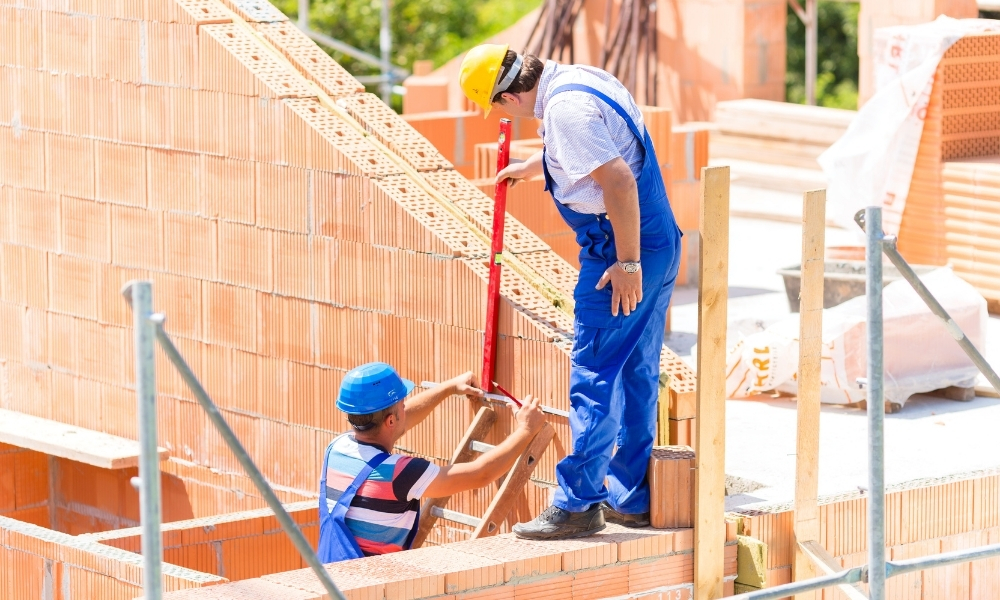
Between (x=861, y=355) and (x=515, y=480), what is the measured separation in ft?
7.88

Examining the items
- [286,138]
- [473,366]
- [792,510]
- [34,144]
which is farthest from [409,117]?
[792,510]

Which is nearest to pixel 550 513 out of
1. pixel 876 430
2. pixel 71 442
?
pixel 876 430

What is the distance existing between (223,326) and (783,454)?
2669 mm

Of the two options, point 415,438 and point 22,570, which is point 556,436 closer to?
point 415,438

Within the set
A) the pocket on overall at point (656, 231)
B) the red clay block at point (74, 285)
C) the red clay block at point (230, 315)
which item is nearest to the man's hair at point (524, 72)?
the pocket on overall at point (656, 231)

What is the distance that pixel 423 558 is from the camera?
5074 mm

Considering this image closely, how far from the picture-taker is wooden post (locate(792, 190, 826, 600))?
17.0ft

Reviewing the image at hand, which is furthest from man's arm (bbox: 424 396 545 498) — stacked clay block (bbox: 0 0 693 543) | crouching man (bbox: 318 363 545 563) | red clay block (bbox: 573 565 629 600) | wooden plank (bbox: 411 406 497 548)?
wooden plank (bbox: 411 406 497 548)

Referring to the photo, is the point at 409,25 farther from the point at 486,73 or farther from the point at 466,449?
the point at 486,73

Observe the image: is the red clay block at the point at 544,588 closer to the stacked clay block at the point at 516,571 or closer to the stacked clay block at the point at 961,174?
the stacked clay block at the point at 516,571

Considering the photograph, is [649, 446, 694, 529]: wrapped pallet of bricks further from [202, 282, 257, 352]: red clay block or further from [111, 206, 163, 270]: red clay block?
[111, 206, 163, 270]: red clay block

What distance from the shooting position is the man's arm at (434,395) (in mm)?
5887

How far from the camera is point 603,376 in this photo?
5.12 m

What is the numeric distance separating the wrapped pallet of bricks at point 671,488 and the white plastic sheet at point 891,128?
504 cm
